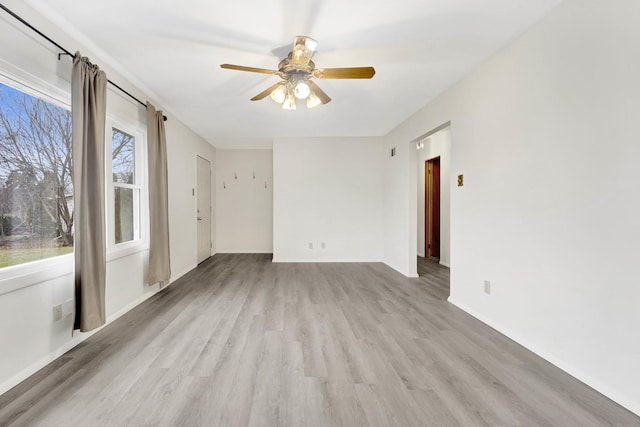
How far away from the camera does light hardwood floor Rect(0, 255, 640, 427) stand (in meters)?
1.44

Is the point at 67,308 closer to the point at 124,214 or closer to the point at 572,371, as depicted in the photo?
the point at 124,214

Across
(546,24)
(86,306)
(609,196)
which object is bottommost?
(86,306)

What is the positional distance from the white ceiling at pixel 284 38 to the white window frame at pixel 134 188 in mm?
541

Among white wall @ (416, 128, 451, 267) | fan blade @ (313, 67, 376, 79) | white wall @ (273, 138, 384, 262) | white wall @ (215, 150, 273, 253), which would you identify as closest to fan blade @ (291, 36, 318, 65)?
fan blade @ (313, 67, 376, 79)

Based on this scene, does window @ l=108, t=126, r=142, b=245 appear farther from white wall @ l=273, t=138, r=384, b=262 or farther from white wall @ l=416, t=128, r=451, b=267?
white wall @ l=416, t=128, r=451, b=267

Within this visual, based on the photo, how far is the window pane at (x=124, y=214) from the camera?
2.87 metres

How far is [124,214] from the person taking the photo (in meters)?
2.99

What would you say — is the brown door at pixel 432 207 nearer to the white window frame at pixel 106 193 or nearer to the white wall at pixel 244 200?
the white wall at pixel 244 200

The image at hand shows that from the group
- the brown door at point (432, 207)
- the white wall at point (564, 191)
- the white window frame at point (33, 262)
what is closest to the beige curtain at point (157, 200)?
the white window frame at point (33, 262)

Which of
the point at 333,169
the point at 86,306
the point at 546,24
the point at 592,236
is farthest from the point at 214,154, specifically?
the point at 592,236

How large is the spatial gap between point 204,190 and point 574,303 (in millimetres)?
5746

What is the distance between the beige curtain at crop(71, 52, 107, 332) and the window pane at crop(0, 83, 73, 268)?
0.64ft

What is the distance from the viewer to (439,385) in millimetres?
1688

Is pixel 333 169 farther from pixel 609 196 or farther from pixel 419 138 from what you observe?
pixel 609 196
